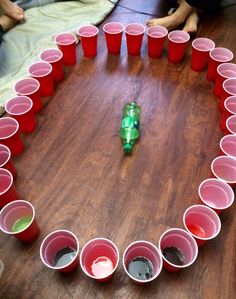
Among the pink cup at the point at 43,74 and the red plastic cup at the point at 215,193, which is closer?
the red plastic cup at the point at 215,193

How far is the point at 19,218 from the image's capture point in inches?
39.2

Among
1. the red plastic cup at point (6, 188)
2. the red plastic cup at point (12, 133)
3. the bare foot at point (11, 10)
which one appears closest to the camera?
the red plastic cup at point (6, 188)

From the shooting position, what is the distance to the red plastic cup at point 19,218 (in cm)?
93

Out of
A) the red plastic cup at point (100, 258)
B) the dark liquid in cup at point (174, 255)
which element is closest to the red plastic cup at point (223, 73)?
the dark liquid in cup at point (174, 255)

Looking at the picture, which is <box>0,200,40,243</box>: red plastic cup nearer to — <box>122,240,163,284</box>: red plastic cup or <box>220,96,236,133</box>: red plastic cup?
<box>122,240,163,284</box>: red plastic cup

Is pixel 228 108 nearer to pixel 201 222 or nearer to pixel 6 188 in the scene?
pixel 201 222

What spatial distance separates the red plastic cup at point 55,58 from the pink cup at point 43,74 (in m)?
0.04

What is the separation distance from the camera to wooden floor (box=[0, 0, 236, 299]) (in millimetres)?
925

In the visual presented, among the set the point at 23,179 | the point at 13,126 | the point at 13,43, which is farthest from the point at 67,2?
the point at 23,179

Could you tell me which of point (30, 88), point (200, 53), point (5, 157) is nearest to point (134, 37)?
point (200, 53)

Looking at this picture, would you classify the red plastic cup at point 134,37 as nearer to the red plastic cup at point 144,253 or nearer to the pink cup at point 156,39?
the pink cup at point 156,39

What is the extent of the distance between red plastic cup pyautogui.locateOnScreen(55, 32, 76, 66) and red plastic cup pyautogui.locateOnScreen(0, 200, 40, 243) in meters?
0.82

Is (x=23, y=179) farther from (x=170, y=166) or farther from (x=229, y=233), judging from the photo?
(x=229, y=233)

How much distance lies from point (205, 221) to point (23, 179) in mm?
639
